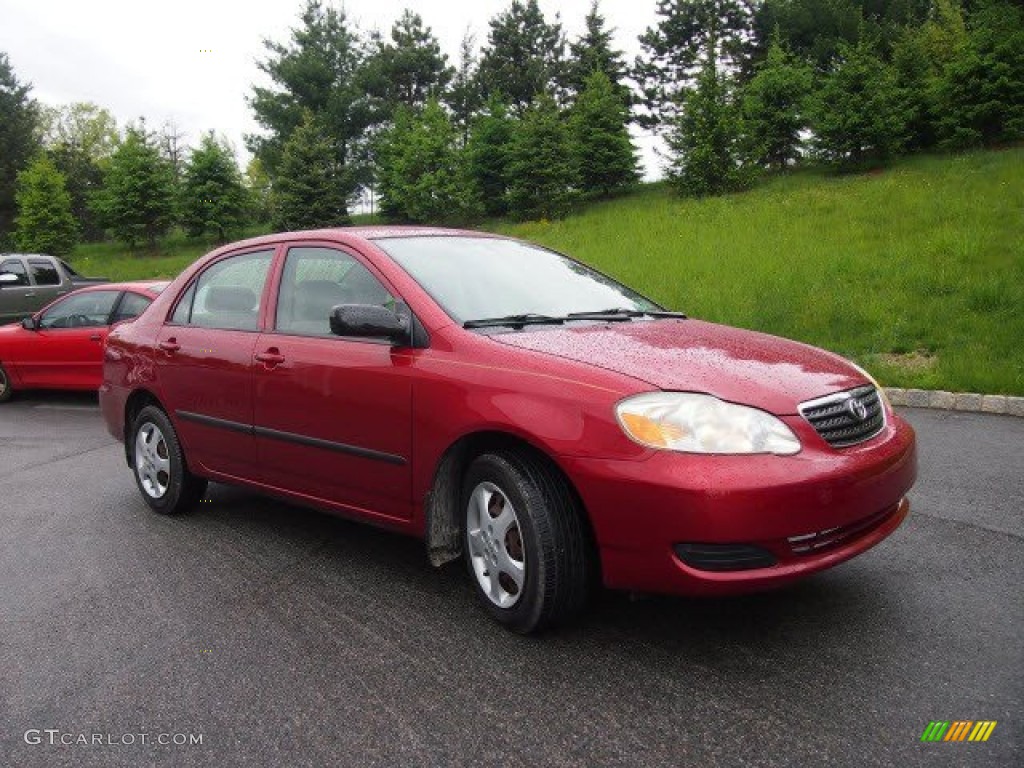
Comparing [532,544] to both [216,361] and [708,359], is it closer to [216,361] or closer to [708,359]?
[708,359]

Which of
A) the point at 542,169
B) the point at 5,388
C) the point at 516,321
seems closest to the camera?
the point at 516,321

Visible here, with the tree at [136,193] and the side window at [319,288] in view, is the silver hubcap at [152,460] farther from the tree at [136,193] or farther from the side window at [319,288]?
the tree at [136,193]

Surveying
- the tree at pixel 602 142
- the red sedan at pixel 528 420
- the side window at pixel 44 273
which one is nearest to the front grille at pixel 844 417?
the red sedan at pixel 528 420

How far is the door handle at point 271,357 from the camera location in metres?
4.00

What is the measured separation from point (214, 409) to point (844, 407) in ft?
10.6

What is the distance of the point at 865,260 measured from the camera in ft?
45.1

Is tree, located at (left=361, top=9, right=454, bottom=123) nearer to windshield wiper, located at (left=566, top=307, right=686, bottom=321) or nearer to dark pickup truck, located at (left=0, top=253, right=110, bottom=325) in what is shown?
dark pickup truck, located at (left=0, top=253, right=110, bottom=325)

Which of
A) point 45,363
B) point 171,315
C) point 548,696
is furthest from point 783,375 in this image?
point 45,363

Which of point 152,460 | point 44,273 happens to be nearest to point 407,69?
point 44,273

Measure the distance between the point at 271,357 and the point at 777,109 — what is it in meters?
25.2

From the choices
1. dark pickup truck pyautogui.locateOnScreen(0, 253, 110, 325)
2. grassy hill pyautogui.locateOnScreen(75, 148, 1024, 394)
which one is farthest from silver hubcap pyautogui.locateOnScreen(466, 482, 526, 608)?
dark pickup truck pyautogui.locateOnScreen(0, 253, 110, 325)

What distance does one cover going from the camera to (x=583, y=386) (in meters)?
2.85

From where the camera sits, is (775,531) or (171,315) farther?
(171,315)

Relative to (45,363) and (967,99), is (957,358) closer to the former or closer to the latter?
(45,363)
